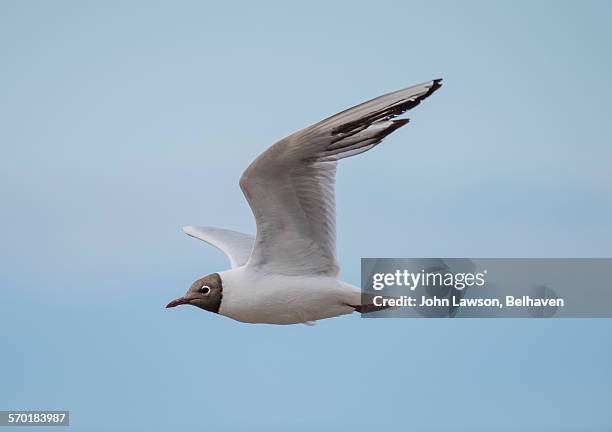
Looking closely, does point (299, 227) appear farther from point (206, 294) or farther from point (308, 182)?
point (206, 294)

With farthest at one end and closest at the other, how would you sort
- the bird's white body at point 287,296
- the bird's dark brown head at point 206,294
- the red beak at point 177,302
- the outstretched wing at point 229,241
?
1. the outstretched wing at point 229,241
2. the red beak at point 177,302
3. the bird's dark brown head at point 206,294
4. the bird's white body at point 287,296

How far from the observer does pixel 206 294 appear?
849 centimetres

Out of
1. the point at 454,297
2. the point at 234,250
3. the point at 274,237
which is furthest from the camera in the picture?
the point at 234,250

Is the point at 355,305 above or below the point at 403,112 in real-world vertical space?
below

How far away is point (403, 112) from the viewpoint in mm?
7449

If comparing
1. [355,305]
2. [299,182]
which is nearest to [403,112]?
[299,182]

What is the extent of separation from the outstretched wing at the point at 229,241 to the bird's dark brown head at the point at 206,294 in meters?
0.79

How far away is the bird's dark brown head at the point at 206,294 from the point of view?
845 centimetres

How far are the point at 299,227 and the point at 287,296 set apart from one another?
1.53 feet

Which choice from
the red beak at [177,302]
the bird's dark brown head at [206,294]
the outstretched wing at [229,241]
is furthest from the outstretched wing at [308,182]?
the outstretched wing at [229,241]

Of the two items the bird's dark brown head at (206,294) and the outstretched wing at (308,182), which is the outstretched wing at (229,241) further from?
the outstretched wing at (308,182)

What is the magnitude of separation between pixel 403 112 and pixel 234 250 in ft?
8.62

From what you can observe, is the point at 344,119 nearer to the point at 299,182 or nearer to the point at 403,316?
the point at 299,182

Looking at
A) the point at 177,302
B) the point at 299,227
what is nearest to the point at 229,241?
the point at 177,302
